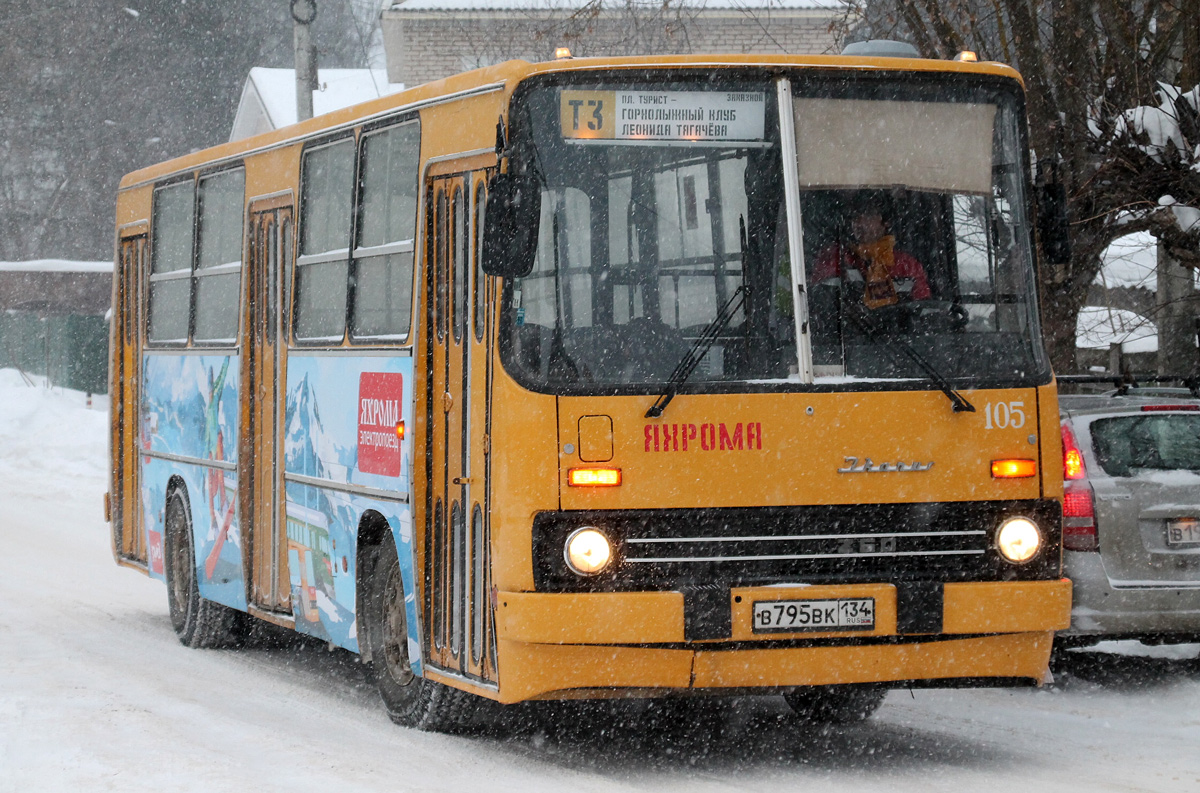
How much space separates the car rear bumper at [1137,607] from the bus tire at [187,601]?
5.72m

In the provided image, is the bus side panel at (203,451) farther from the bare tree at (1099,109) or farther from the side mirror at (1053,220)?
the bare tree at (1099,109)

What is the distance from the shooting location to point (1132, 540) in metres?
9.92

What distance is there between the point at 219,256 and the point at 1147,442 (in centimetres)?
601

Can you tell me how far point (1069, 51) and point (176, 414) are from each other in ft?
25.2

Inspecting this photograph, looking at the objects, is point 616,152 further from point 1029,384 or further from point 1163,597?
point 1163,597

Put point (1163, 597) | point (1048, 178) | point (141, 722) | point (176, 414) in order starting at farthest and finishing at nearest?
1. point (176, 414)
2. point (1163, 597)
3. point (141, 722)
4. point (1048, 178)

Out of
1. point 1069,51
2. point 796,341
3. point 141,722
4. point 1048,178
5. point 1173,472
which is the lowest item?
point 141,722

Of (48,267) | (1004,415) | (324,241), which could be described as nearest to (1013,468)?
(1004,415)

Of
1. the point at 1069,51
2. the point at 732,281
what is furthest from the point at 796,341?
the point at 1069,51

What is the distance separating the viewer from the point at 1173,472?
10.1 meters

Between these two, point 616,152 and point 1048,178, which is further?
point 1048,178

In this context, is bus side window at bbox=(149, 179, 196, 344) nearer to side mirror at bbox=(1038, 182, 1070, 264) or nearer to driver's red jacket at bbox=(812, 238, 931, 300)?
driver's red jacket at bbox=(812, 238, 931, 300)

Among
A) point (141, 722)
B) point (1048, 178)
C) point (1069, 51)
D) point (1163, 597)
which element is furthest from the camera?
point (1069, 51)

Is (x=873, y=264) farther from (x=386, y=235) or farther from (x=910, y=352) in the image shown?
(x=386, y=235)
